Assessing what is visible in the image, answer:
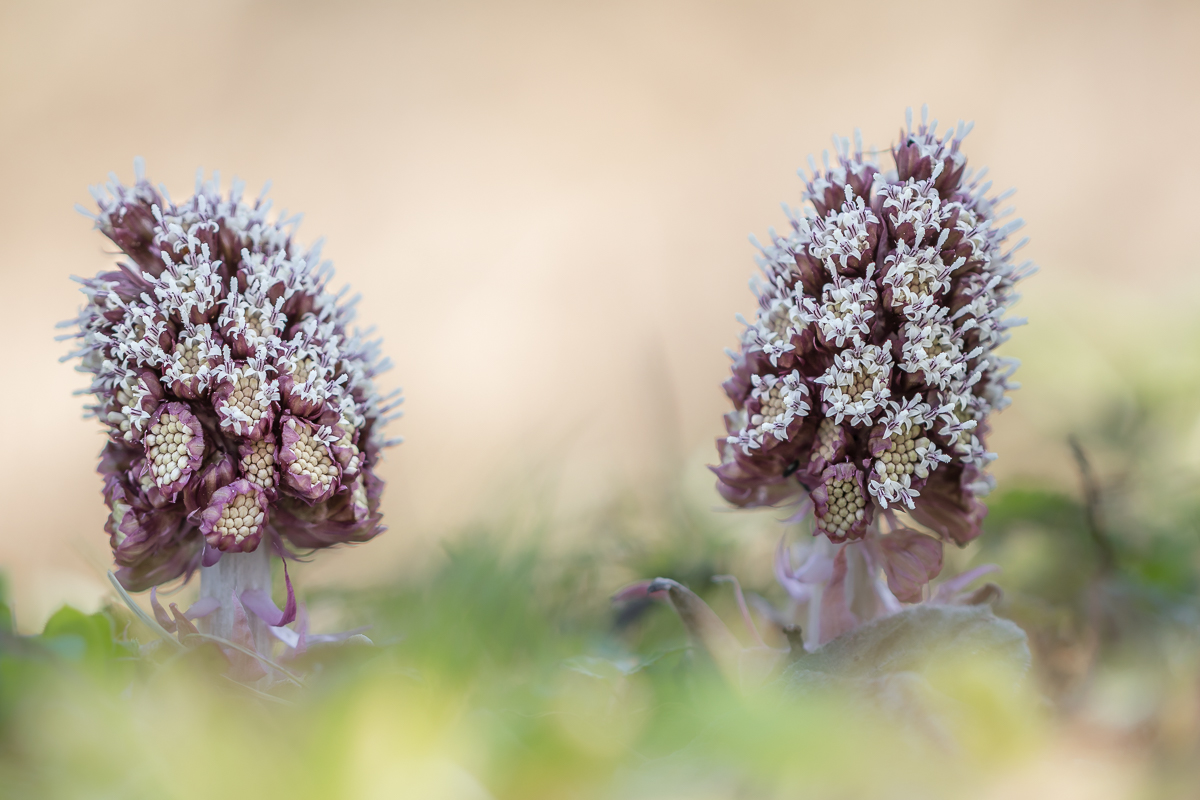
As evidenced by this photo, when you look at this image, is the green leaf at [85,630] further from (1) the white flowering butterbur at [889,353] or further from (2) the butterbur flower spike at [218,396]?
(1) the white flowering butterbur at [889,353]

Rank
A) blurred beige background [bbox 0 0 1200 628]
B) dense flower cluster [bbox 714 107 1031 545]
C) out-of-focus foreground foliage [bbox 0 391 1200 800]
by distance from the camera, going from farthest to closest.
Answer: blurred beige background [bbox 0 0 1200 628], dense flower cluster [bbox 714 107 1031 545], out-of-focus foreground foliage [bbox 0 391 1200 800]

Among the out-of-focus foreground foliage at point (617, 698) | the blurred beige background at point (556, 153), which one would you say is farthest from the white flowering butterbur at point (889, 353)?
the blurred beige background at point (556, 153)

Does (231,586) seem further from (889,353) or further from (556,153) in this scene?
(556,153)

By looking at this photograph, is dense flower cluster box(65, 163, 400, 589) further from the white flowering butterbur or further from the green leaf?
the white flowering butterbur

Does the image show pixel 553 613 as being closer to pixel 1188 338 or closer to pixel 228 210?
pixel 228 210

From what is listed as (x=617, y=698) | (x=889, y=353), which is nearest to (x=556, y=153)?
(x=889, y=353)

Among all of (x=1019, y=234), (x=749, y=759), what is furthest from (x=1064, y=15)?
(x=749, y=759)

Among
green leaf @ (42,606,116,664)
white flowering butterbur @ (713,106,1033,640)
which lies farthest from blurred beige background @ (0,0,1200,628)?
green leaf @ (42,606,116,664)
